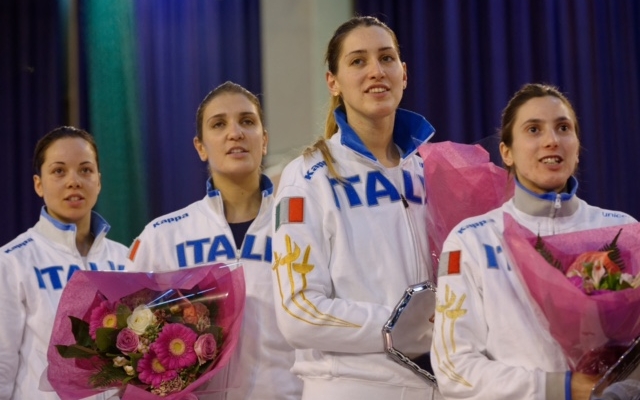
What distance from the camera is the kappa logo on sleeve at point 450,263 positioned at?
2270mm

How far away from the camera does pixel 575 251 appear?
83.4 inches

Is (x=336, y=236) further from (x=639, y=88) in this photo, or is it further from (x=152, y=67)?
(x=152, y=67)

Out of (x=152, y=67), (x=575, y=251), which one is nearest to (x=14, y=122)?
(x=152, y=67)

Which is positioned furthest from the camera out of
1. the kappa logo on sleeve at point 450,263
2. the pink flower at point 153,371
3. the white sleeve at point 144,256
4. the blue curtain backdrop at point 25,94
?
the blue curtain backdrop at point 25,94

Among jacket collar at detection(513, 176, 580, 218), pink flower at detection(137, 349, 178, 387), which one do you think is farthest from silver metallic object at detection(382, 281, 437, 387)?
pink flower at detection(137, 349, 178, 387)

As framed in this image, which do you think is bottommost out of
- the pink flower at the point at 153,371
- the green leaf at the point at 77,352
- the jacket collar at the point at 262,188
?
the pink flower at the point at 153,371

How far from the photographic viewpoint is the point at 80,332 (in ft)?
8.53

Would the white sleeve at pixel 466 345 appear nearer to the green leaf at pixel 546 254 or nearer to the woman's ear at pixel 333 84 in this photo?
the green leaf at pixel 546 254

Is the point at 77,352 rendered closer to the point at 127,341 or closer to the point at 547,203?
the point at 127,341

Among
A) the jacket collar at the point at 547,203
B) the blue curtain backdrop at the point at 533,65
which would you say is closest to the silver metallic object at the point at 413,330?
the jacket collar at the point at 547,203

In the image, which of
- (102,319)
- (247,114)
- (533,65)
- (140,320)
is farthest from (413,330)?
(533,65)

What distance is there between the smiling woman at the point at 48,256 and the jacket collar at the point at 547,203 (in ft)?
4.78

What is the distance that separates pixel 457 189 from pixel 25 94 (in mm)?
3560

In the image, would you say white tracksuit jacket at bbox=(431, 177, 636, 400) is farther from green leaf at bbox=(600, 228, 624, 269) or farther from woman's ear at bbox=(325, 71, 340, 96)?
woman's ear at bbox=(325, 71, 340, 96)
